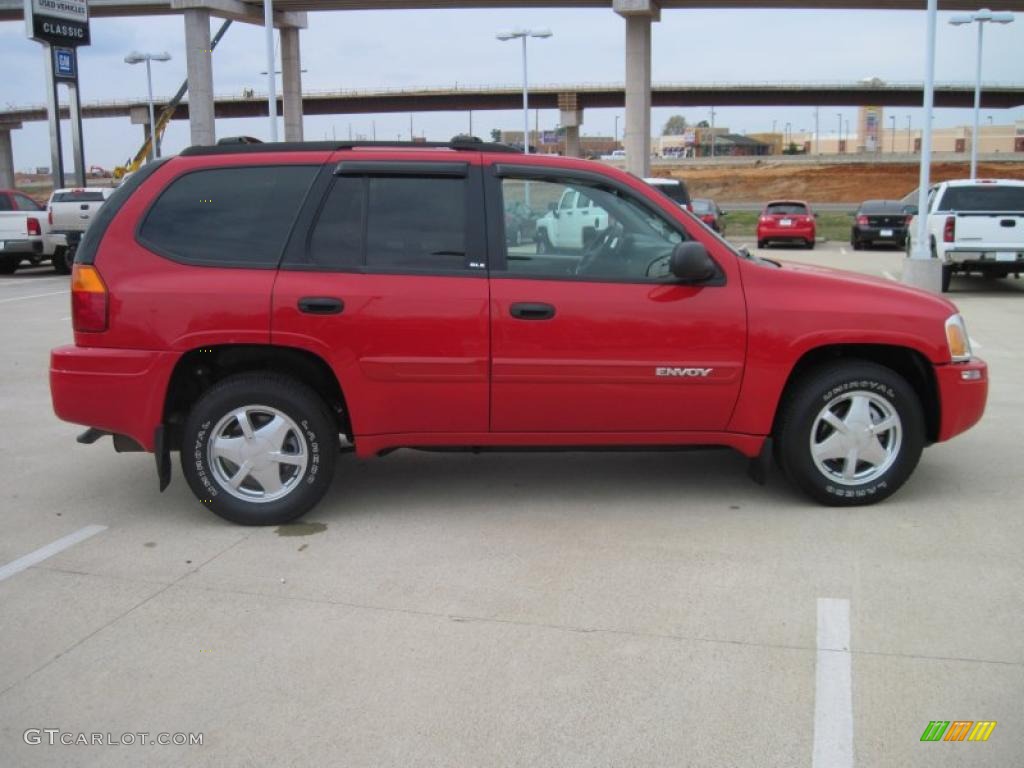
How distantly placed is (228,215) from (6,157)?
98575 mm

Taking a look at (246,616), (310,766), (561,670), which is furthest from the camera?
(246,616)

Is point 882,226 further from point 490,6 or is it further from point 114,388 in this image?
point 114,388

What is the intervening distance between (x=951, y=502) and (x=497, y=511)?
2503 mm

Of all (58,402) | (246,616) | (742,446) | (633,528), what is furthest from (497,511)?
(58,402)

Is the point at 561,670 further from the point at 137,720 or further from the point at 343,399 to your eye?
the point at 343,399

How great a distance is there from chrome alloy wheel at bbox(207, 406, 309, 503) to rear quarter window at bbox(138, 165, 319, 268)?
0.79 m

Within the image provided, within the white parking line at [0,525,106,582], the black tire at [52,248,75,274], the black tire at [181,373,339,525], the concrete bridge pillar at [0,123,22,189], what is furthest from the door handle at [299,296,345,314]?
the concrete bridge pillar at [0,123,22,189]

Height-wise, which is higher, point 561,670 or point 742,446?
point 742,446

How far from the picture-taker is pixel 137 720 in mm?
3334

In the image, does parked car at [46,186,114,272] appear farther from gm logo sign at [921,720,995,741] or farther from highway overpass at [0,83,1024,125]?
highway overpass at [0,83,1024,125]

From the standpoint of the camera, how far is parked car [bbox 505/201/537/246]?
203 inches

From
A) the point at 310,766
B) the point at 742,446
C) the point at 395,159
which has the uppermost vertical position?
the point at 395,159

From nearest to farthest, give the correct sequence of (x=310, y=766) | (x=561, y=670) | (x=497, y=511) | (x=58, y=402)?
(x=310, y=766)
(x=561, y=670)
(x=58, y=402)
(x=497, y=511)

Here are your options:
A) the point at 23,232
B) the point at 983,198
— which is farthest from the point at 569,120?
the point at 983,198
